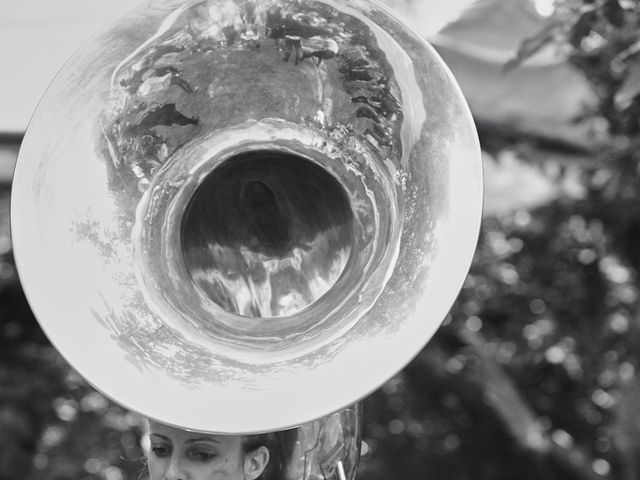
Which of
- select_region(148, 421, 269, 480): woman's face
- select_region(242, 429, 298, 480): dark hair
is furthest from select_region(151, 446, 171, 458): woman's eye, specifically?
select_region(242, 429, 298, 480): dark hair

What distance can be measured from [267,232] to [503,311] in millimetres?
5941

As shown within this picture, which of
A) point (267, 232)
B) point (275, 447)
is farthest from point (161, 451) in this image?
point (267, 232)

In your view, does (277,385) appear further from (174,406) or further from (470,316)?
(470,316)

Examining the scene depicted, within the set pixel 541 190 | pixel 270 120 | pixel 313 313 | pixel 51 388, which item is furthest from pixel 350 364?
pixel 51 388

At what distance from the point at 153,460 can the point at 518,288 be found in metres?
6.08

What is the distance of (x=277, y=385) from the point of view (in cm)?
202

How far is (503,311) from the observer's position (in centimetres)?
820

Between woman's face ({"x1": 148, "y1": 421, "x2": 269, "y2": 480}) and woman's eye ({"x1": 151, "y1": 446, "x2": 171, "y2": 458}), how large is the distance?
0.04 feet

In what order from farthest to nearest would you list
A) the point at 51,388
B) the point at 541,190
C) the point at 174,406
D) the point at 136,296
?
the point at 51,388, the point at 541,190, the point at 136,296, the point at 174,406

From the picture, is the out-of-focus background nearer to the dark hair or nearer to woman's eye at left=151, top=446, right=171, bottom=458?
the dark hair

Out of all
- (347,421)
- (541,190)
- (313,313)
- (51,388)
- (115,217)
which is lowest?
(51,388)

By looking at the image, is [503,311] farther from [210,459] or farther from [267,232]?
[210,459]

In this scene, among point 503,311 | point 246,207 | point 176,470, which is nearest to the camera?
point 176,470

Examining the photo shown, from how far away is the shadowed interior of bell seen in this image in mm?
2377
